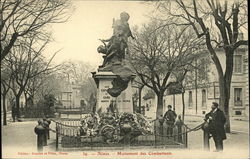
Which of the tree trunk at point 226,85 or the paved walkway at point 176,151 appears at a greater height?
the tree trunk at point 226,85

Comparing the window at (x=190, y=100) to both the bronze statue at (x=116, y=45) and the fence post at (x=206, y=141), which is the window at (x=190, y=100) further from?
the fence post at (x=206, y=141)

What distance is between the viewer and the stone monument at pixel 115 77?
390 inches

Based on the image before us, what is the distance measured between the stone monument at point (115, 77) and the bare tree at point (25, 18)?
57.8 inches

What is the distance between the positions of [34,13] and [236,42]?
5.83 m

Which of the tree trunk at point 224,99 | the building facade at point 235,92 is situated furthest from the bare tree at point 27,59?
the building facade at point 235,92

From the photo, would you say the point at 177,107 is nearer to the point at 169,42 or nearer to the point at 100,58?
the point at 169,42

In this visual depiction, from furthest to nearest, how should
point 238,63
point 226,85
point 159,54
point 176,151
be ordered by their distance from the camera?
point 159,54, point 238,63, point 226,85, point 176,151

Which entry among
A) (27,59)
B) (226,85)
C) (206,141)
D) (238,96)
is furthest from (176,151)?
(27,59)

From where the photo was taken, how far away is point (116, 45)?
10141mm

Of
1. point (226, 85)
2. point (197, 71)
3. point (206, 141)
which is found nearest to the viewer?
point (206, 141)

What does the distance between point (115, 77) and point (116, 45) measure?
914mm

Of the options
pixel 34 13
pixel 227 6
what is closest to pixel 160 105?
pixel 227 6

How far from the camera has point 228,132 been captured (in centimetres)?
1084

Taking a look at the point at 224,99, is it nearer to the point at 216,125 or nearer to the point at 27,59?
the point at 216,125
